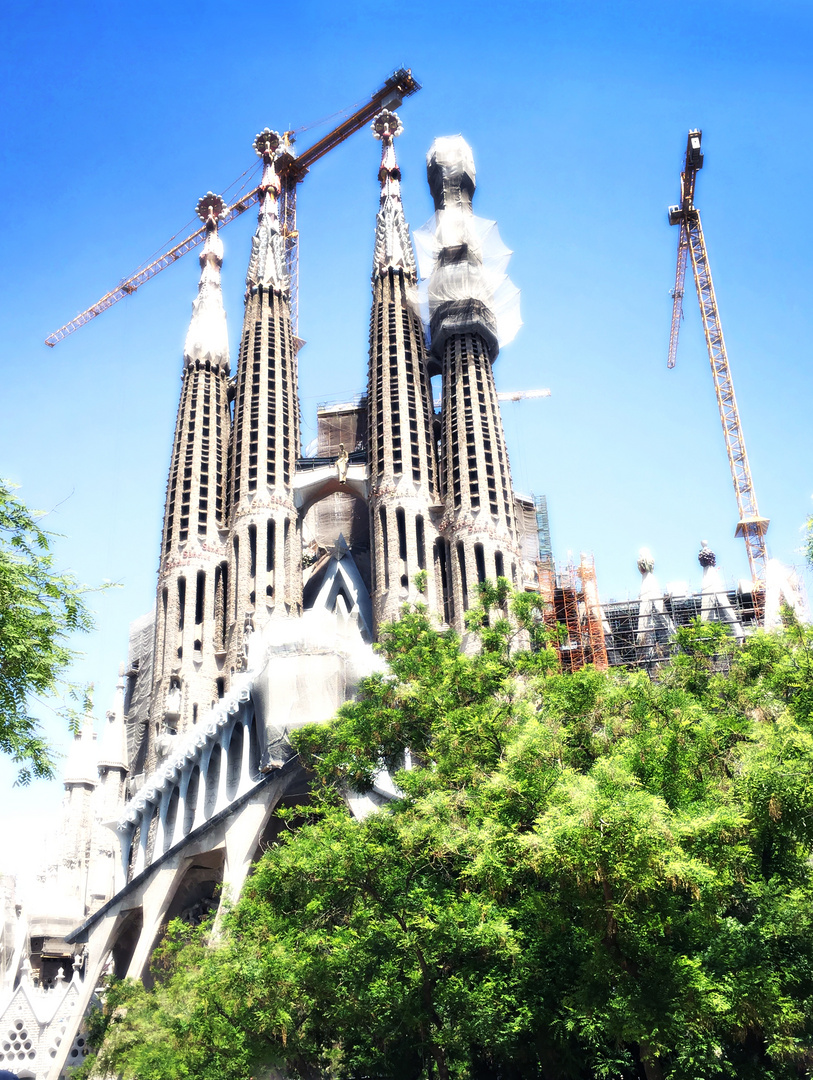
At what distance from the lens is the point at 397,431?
5303 cm

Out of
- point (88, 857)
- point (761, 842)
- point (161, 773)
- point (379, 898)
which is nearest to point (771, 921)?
point (761, 842)

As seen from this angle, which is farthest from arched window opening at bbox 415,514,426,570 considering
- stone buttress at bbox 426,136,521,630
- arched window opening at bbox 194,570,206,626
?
arched window opening at bbox 194,570,206,626

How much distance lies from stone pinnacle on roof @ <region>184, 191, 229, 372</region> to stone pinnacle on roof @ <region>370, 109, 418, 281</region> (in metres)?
8.79

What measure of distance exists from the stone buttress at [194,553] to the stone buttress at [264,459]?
35.8 inches

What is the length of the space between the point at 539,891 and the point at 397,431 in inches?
1546

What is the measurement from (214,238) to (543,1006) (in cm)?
5575

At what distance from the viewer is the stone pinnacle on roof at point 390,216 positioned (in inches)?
2297

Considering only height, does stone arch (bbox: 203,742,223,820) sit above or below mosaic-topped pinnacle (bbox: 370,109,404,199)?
below

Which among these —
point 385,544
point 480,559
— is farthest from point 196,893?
point 480,559

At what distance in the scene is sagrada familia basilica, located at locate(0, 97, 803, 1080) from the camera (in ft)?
126

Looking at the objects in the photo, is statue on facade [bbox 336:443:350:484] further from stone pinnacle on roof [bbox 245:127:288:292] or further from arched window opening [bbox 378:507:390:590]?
stone pinnacle on roof [bbox 245:127:288:292]

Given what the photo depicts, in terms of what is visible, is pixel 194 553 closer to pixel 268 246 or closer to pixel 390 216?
pixel 268 246

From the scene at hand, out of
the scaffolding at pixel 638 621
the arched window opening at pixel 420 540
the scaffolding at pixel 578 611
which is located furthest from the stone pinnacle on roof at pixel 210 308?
the scaffolding at pixel 638 621

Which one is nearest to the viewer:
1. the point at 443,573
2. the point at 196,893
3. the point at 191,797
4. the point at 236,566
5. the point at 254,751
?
the point at 254,751
